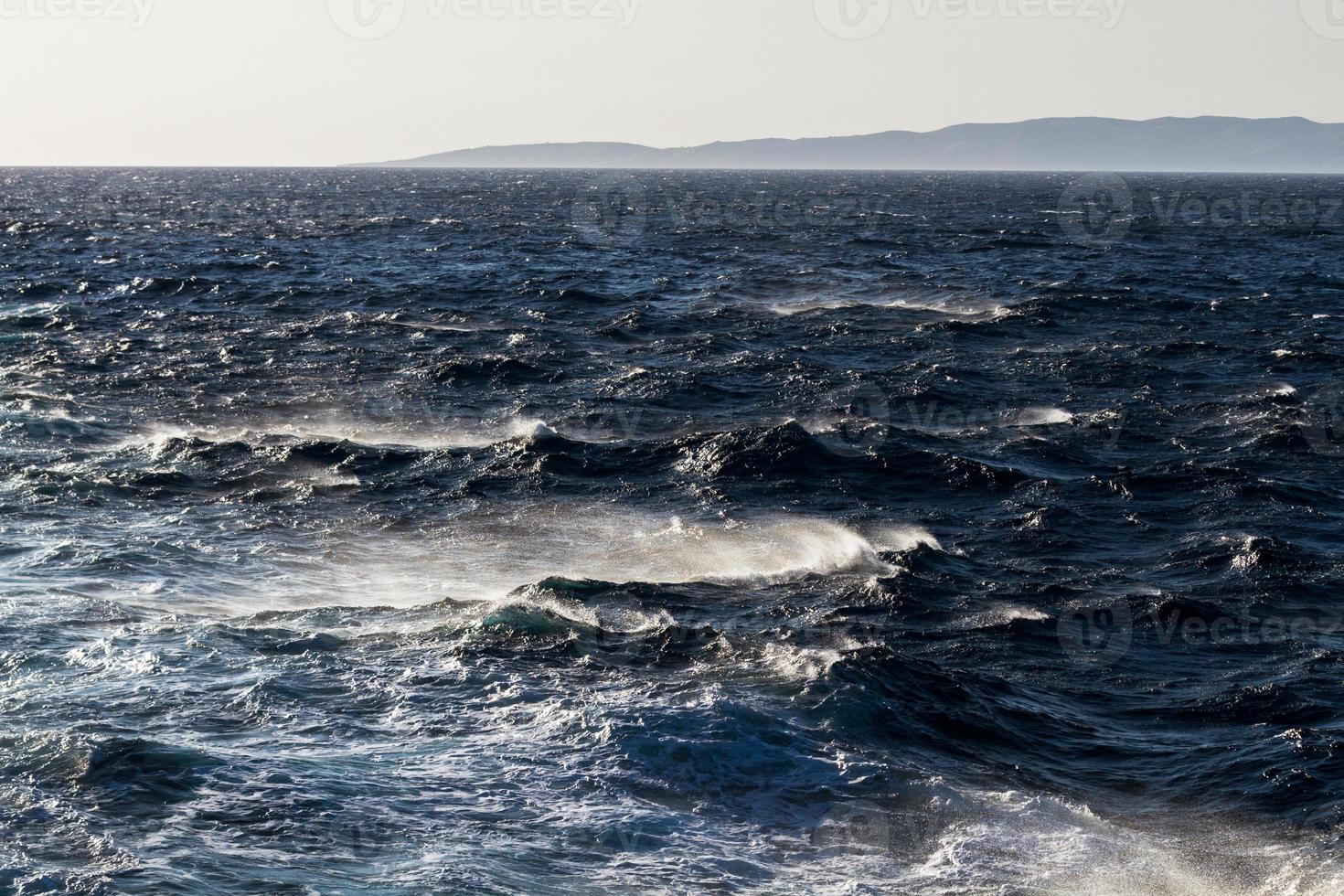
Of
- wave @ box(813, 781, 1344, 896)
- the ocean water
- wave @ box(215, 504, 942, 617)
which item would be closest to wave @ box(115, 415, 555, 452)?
the ocean water

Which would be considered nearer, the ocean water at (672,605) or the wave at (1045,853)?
the wave at (1045,853)

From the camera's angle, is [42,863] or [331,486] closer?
[42,863]

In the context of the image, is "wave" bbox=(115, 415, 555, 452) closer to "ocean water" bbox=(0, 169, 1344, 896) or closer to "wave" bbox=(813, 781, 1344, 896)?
"ocean water" bbox=(0, 169, 1344, 896)

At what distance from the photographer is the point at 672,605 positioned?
20297mm

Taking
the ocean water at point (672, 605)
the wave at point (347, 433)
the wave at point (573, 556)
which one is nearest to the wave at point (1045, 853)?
the ocean water at point (672, 605)

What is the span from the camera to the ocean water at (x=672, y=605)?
1328cm

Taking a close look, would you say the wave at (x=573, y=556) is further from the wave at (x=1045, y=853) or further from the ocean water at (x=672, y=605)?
the wave at (x=1045, y=853)

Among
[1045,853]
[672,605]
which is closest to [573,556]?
[672,605]

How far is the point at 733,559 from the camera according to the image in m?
23.0

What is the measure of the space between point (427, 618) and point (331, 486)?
29.6 feet

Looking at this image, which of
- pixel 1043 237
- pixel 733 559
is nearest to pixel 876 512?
pixel 733 559

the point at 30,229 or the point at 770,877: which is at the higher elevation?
the point at 30,229

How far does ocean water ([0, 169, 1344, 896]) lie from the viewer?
13.3m

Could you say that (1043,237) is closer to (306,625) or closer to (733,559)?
(733,559)
